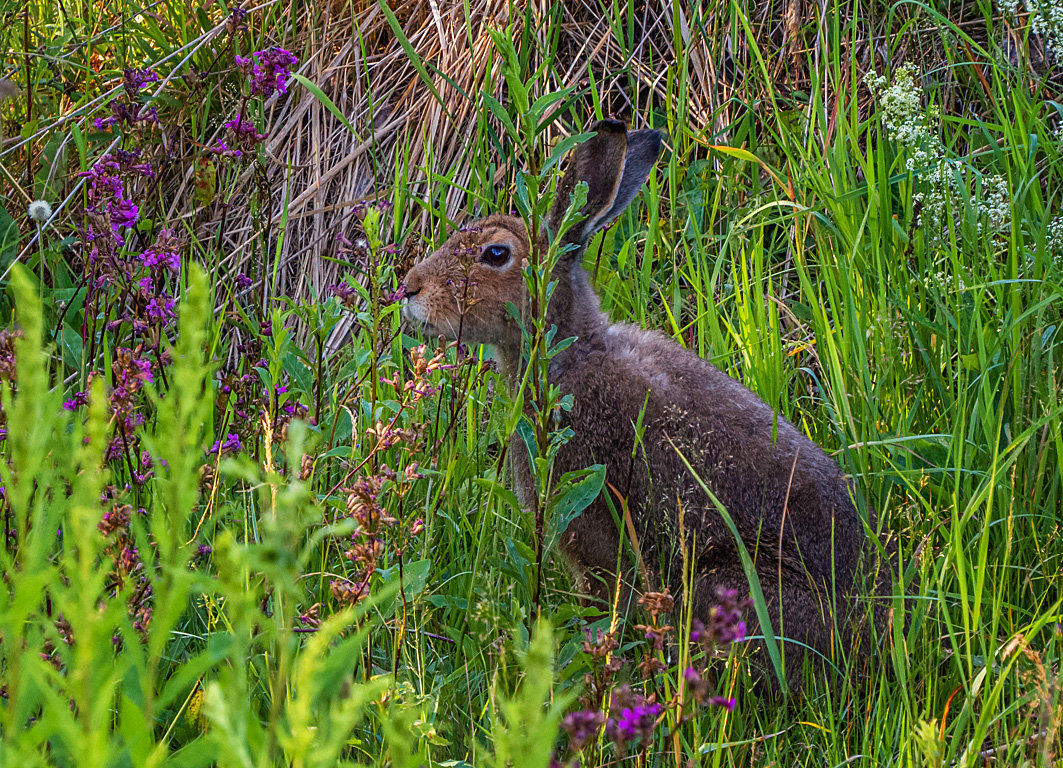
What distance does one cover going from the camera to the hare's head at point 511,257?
12.8 feet

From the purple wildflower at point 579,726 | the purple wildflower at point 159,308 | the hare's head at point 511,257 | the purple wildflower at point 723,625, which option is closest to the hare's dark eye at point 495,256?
the hare's head at point 511,257

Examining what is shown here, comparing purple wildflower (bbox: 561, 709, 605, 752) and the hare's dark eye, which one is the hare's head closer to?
the hare's dark eye

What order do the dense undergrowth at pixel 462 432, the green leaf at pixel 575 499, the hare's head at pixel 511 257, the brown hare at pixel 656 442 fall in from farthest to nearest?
the hare's head at pixel 511 257 < the brown hare at pixel 656 442 < the green leaf at pixel 575 499 < the dense undergrowth at pixel 462 432

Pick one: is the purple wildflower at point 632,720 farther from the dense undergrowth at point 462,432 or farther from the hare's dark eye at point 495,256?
the hare's dark eye at point 495,256

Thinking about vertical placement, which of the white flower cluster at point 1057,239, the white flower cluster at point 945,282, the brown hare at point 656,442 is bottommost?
the brown hare at point 656,442

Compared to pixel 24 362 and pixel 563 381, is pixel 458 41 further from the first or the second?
pixel 24 362

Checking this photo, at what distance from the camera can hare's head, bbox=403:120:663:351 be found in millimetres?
3896

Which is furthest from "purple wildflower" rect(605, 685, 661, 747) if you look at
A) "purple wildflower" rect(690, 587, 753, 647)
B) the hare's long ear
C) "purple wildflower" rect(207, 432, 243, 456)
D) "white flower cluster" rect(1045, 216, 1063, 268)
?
"white flower cluster" rect(1045, 216, 1063, 268)

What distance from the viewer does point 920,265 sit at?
4.10 metres

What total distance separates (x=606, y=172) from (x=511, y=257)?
2.17 ft

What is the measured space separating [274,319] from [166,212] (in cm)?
279

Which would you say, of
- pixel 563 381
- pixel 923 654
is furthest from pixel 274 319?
pixel 923 654

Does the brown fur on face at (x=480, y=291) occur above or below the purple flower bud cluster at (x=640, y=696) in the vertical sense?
above

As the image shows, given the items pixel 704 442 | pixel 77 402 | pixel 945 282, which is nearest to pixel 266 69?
pixel 77 402
